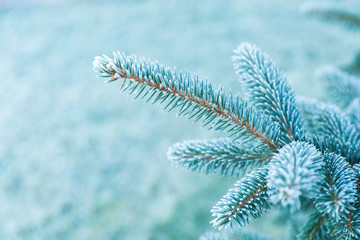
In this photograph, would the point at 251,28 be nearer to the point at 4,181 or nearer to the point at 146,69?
the point at 4,181

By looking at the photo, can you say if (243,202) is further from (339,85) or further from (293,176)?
(339,85)

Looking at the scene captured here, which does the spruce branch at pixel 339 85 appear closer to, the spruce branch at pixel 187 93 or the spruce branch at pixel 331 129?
the spruce branch at pixel 331 129

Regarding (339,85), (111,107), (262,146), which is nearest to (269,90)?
(262,146)

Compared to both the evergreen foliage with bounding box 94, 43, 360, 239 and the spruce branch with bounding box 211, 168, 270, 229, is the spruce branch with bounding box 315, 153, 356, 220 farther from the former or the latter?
the spruce branch with bounding box 211, 168, 270, 229

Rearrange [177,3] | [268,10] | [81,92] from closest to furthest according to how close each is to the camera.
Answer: [81,92]
[268,10]
[177,3]

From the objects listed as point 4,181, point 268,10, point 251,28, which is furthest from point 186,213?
point 268,10

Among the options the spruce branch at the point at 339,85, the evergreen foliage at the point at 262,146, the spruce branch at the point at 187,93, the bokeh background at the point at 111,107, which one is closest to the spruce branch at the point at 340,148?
the evergreen foliage at the point at 262,146
